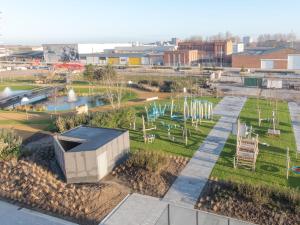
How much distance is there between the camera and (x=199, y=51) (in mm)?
67875

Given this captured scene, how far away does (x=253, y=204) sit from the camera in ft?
31.6

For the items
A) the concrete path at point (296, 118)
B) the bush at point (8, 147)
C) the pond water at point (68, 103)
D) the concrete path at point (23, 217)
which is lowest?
the concrete path at point (23, 217)

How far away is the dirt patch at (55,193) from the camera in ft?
32.2

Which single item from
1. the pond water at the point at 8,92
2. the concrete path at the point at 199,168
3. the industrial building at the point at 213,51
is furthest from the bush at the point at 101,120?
the industrial building at the point at 213,51

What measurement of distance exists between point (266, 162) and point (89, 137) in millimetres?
7867

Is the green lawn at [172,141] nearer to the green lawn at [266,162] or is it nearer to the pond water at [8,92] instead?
the green lawn at [266,162]

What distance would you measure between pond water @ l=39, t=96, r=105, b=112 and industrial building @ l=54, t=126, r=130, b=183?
12.9 m

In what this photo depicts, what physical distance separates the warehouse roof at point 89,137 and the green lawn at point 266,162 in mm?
4722

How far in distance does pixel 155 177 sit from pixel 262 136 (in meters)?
7.79

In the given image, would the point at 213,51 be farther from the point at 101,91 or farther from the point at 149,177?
the point at 149,177

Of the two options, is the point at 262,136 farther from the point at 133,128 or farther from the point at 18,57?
the point at 18,57

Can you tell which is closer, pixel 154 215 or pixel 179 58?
pixel 154 215

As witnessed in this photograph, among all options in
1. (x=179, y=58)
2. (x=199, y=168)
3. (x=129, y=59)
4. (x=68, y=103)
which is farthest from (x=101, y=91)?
(x=129, y=59)

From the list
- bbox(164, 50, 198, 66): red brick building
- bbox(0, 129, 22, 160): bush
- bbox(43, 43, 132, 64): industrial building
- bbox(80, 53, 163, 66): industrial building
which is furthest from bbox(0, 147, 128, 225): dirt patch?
bbox(43, 43, 132, 64): industrial building
